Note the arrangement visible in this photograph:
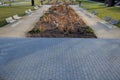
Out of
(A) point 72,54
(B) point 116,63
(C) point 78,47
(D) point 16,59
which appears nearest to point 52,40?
(C) point 78,47

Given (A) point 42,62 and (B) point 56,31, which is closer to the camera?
(A) point 42,62

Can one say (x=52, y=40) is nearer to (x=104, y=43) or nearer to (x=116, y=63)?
(x=104, y=43)

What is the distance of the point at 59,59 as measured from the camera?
962 cm

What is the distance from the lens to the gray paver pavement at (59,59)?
7.89m

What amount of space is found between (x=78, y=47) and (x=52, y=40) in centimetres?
179

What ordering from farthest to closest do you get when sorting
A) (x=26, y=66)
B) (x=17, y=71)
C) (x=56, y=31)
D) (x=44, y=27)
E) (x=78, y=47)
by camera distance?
(x=44, y=27)
(x=56, y=31)
(x=78, y=47)
(x=26, y=66)
(x=17, y=71)

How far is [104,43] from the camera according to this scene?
1243 centimetres

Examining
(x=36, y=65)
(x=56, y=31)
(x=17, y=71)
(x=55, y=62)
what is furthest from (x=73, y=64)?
(x=56, y=31)

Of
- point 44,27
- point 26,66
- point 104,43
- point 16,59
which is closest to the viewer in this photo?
point 26,66

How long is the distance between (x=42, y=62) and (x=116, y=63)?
243 centimetres

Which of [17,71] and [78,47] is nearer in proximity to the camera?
[17,71]

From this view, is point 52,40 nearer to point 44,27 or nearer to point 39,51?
point 39,51

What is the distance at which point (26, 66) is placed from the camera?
8.76 m

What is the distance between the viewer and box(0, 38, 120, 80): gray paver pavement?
25.9ft
